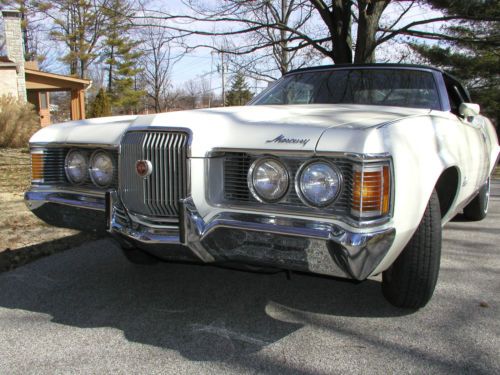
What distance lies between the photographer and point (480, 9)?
10219 millimetres

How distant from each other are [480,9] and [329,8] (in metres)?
3.36

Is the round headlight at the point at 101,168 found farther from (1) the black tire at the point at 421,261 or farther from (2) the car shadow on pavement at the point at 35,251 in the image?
(1) the black tire at the point at 421,261

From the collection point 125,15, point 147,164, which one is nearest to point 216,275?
point 147,164

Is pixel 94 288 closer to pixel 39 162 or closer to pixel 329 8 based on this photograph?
pixel 39 162

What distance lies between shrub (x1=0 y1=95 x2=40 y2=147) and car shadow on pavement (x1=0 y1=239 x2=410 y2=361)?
11.3 meters

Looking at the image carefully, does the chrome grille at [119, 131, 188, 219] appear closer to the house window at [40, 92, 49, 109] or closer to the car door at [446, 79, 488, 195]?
the car door at [446, 79, 488, 195]

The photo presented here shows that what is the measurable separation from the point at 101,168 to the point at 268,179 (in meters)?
1.15

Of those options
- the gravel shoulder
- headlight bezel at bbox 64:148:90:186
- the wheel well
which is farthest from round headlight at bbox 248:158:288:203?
the gravel shoulder

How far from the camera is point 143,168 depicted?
246 cm

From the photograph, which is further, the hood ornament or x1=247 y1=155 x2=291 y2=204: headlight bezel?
x1=247 y1=155 x2=291 y2=204: headlight bezel

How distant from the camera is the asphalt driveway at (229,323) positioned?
2285 mm

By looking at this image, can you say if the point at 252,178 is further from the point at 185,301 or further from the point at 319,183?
the point at 185,301

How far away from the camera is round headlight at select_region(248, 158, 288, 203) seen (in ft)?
7.59

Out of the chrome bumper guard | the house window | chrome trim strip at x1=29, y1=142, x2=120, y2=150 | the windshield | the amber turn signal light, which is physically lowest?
the chrome bumper guard
